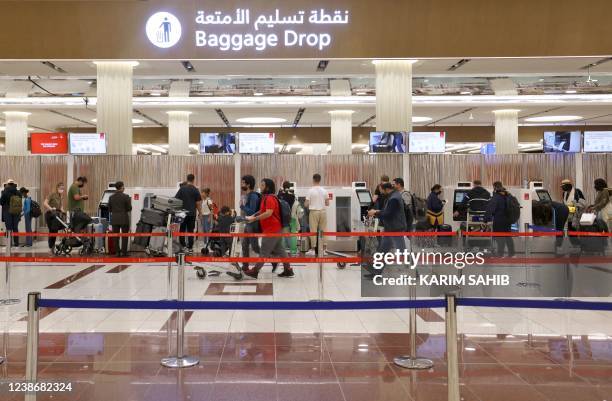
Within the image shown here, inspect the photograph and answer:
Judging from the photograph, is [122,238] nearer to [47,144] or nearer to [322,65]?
[47,144]

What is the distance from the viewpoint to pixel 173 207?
32.9 feet

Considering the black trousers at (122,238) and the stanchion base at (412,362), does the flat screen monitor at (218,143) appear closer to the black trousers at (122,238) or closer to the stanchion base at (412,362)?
the black trousers at (122,238)

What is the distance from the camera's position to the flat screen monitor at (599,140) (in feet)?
42.7

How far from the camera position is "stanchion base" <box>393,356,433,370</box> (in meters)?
4.24

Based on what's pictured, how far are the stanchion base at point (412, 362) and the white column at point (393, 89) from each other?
322 inches

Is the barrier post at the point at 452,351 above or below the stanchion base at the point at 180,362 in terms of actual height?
above

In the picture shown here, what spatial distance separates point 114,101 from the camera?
1187cm

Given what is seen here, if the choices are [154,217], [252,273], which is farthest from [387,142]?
[154,217]

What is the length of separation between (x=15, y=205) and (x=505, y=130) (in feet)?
47.8

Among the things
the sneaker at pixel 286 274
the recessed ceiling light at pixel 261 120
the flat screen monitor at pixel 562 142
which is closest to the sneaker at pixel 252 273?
the sneaker at pixel 286 274

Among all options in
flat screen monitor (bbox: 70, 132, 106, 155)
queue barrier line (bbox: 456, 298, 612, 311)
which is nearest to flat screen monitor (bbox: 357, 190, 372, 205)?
flat screen monitor (bbox: 70, 132, 106, 155)

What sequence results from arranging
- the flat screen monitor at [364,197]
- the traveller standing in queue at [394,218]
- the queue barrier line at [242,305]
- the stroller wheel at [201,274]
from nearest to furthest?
the queue barrier line at [242,305] → the traveller standing in queue at [394,218] → the stroller wheel at [201,274] → the flat screen monitor at [364,197]

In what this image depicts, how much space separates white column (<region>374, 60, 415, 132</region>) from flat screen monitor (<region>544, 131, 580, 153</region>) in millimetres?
3835

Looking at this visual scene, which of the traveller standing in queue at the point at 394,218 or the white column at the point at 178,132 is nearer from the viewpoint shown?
the traveller standing in queue at the point at 394,218
